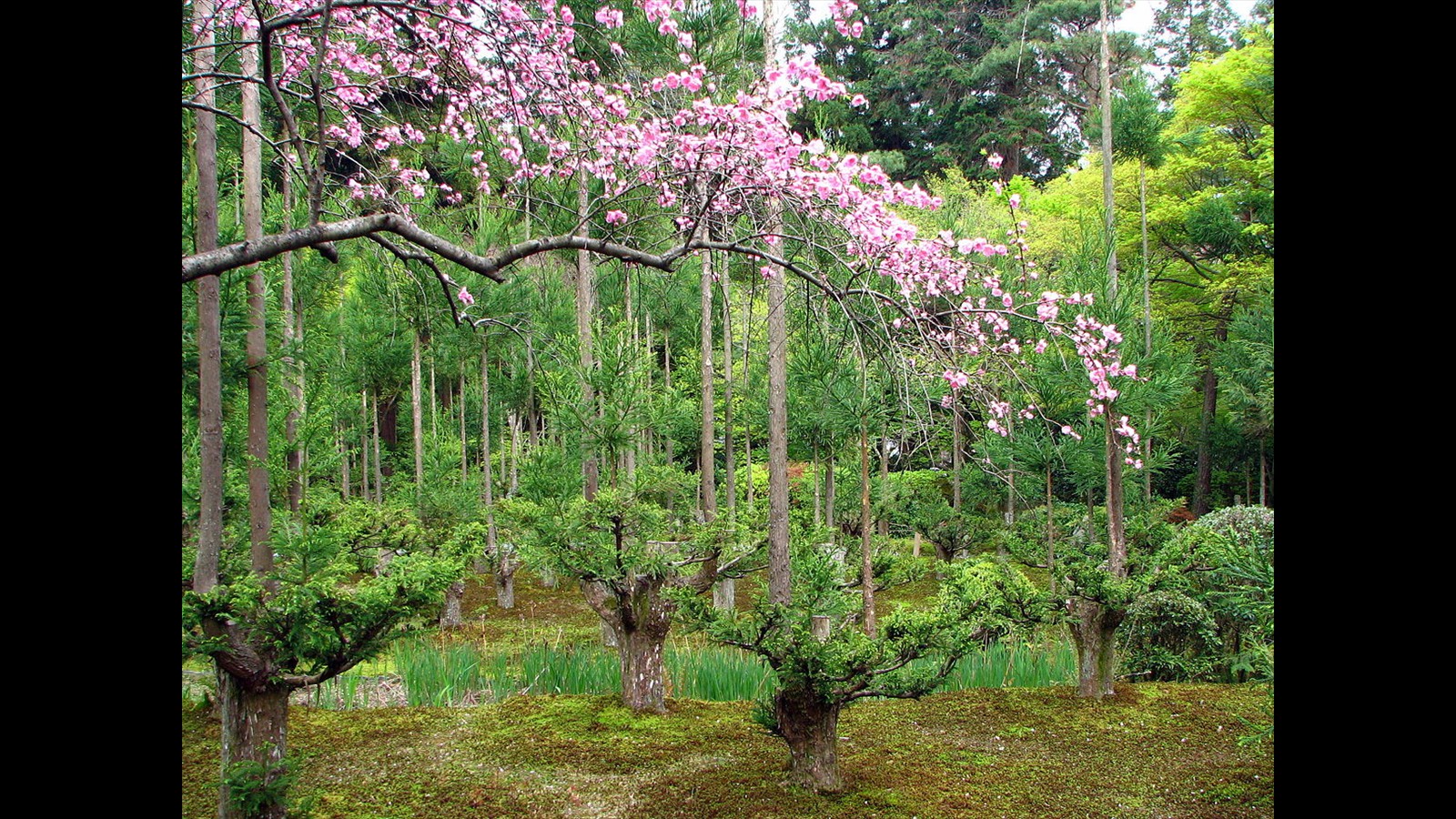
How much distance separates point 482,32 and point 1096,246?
6066 millimetres

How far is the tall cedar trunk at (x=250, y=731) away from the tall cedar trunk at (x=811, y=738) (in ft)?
7.46

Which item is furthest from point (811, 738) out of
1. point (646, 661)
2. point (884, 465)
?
point (884, 465)

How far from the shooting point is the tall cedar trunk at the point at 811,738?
3965 mm

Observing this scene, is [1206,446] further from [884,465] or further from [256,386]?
[256,386]

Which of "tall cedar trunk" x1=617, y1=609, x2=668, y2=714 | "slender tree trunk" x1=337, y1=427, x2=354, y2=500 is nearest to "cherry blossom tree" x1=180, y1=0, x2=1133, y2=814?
"tall cedar trunk" x1=617, y1=609, x2=668, y2=714

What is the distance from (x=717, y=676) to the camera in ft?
20.1

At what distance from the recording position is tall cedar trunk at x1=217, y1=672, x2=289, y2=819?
11.1 ft

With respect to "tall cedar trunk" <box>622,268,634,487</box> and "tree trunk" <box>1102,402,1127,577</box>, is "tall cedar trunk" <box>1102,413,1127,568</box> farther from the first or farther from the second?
"tall cedar trunk" <box>622,268,634,487</box>

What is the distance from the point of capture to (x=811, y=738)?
13.1 ft

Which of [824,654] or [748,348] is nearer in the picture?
[824,654]

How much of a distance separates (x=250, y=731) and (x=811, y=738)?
2.56 metres
